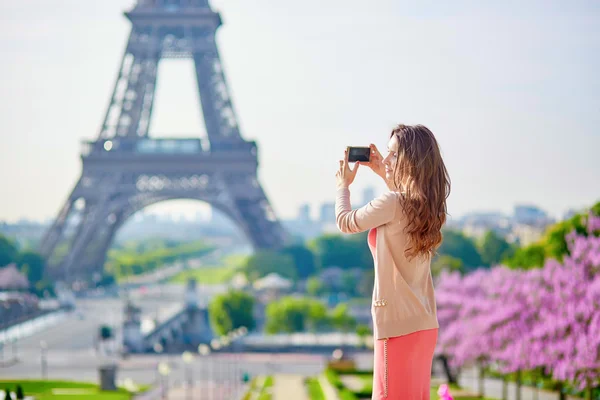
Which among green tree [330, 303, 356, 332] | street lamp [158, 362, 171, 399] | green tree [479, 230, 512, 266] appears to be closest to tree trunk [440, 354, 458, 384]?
street lamp [158, 362, 171, 399]

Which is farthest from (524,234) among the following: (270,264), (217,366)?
(217,366)

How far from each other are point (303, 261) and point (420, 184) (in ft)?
180

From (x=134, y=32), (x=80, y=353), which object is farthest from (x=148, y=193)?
(x=80, y=353)

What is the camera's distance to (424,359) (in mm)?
4582

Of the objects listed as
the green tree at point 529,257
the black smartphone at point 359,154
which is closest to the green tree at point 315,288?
the green tree at point 529,257

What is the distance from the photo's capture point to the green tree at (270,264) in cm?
5312

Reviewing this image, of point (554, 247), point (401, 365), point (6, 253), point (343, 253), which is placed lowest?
point (401, 365)

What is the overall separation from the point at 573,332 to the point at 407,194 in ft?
44.6

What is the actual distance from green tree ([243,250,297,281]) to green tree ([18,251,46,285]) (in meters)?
11.6

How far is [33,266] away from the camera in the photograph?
51250 mm

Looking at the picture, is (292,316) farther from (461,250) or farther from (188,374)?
(461,250)

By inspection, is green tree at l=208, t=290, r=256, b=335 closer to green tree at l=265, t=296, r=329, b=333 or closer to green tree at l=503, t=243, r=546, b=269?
green tree at l=265, t=296, r=329, b=333

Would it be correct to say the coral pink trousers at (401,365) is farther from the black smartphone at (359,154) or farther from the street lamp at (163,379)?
the street lamp at (163,379)

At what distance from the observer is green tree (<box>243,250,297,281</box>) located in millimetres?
53125
